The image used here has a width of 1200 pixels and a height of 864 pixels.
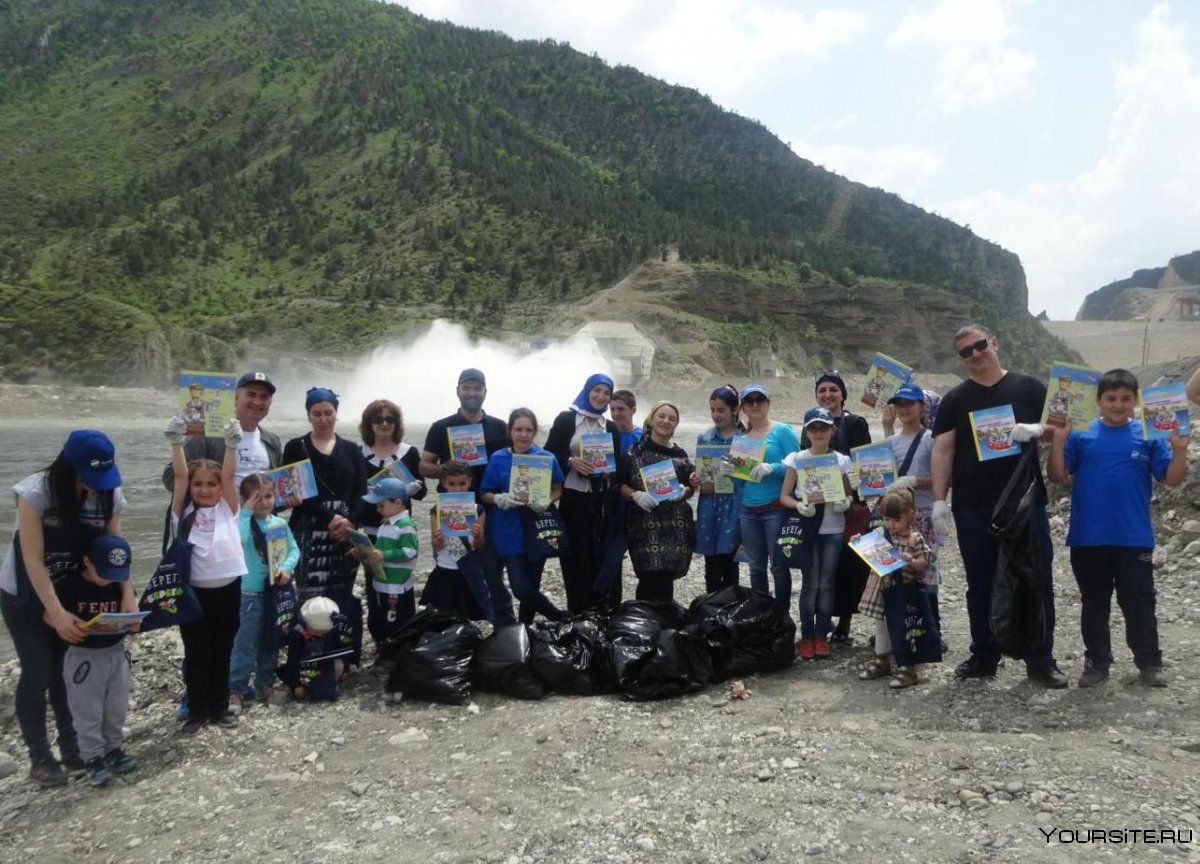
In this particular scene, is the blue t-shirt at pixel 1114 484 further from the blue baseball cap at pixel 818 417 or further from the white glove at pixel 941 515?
the blue baseball cap at pixel 818 417

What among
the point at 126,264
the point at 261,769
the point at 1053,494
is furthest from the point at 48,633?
the point at 126,264

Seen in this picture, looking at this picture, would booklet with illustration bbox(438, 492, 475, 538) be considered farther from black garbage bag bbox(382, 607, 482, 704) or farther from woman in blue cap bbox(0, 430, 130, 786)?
woman in blue cap bbox(0, 430, 130, 786)

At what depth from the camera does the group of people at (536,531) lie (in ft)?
14.2

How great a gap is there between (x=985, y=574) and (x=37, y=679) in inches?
201

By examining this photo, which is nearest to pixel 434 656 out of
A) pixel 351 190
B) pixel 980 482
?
pixel 980 482

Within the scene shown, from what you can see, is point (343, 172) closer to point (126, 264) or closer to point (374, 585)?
point (126, 264)

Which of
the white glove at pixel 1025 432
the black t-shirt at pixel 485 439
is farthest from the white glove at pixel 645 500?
the white glove at pixel 1025 432

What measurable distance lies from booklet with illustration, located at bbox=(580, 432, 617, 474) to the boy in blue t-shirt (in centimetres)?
276

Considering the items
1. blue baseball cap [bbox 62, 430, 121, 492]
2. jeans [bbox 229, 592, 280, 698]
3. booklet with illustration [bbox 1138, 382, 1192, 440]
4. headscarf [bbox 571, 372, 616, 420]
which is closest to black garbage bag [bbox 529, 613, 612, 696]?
headscarf [bbox 571, 372, 616, 420]

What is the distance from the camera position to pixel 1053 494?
35.6ft

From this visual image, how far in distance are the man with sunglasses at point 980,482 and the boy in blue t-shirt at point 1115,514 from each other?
19 cm

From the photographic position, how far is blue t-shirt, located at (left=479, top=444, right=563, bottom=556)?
6.00m

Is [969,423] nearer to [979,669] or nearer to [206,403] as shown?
[979,669]

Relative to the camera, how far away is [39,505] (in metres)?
4.09
